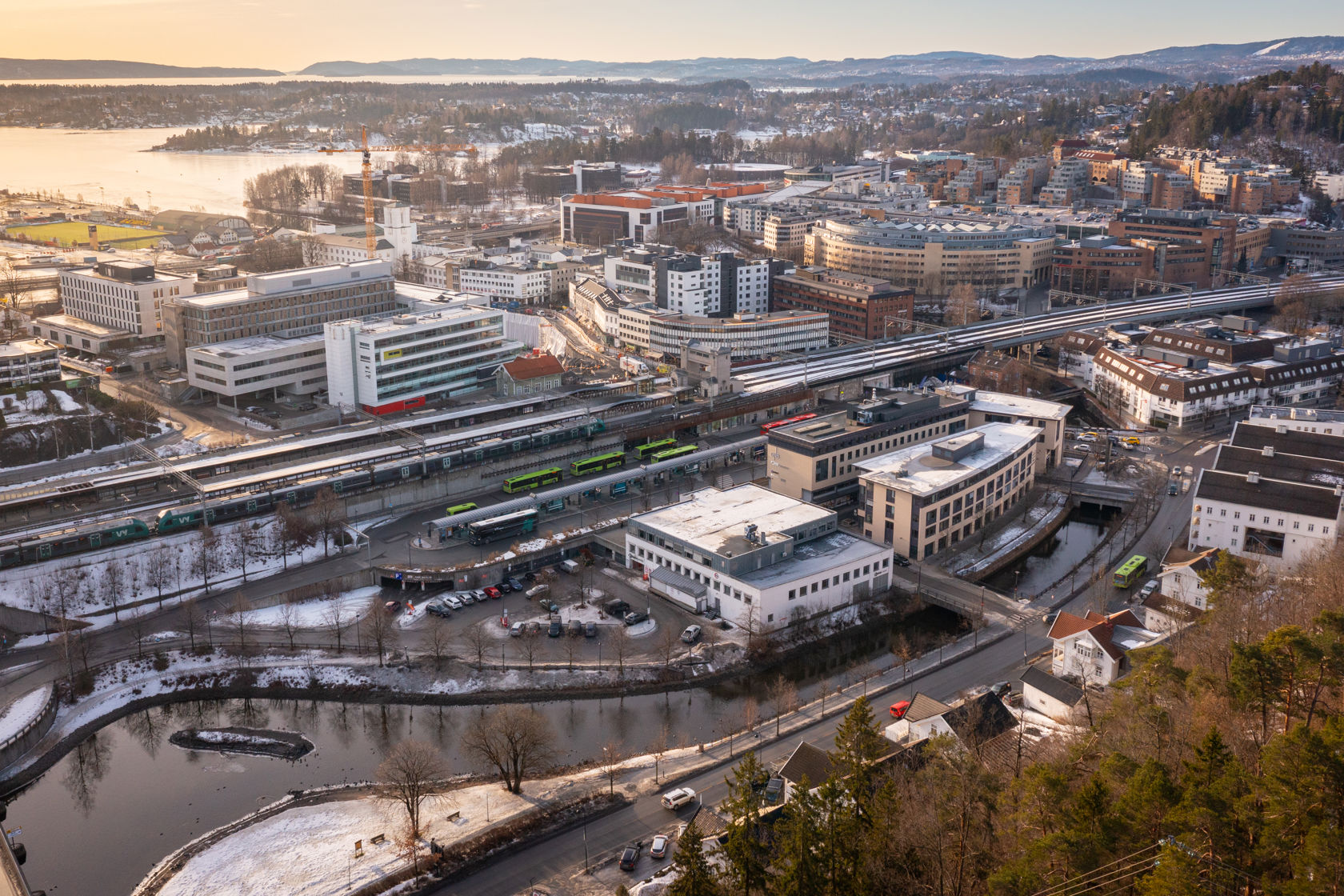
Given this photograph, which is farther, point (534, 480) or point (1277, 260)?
point (1277, 260)

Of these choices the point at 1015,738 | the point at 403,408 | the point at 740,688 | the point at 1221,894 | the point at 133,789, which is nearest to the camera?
the point at 1221,894

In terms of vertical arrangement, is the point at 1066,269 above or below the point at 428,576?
above

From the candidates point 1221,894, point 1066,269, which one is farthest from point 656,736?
point 1066,269

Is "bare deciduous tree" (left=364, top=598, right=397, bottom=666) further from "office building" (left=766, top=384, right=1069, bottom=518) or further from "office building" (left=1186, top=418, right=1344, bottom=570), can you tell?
"office building" (left=1186, top=418, right=1344, bottom=570)

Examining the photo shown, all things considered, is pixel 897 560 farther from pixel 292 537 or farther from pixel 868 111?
pixel 868 111

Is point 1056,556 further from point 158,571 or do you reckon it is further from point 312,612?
point 158,571

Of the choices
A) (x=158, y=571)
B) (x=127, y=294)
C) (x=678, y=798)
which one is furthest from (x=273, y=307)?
(x=678, y=798)

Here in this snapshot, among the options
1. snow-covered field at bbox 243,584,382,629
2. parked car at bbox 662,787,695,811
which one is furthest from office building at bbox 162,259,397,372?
parked car at bbox 662,787,695,811
